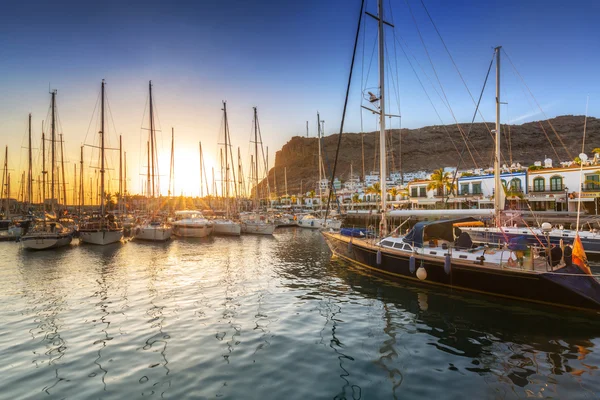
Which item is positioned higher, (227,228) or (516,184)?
(516,184)

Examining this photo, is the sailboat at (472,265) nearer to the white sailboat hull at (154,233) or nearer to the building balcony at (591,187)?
the white sailboat hull at (154,233)

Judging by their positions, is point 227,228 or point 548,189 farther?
point 548,189

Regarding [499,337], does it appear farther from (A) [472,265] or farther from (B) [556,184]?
(B) [556,184]

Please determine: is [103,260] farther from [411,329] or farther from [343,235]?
[411,329]

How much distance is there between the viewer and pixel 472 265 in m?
13.7

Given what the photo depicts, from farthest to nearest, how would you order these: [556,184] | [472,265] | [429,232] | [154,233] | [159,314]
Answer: [556,184] < [154,233] < [429,232] < [472,265] < [159,314]

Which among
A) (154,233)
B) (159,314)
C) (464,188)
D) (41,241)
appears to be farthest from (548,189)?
(41,241)

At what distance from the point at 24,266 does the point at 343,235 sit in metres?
22.2

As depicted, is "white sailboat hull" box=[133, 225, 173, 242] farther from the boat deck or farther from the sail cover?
the sail cover

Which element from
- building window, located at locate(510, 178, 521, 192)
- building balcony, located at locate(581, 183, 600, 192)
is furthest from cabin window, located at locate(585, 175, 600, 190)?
building window, located at locate(510, 178, 521, 192)

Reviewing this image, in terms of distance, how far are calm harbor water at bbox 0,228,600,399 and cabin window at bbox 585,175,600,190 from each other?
127 ft

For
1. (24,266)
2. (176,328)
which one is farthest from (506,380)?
(24,266)

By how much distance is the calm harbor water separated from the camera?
279 inches

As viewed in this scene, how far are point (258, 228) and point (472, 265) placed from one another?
35.0 m
